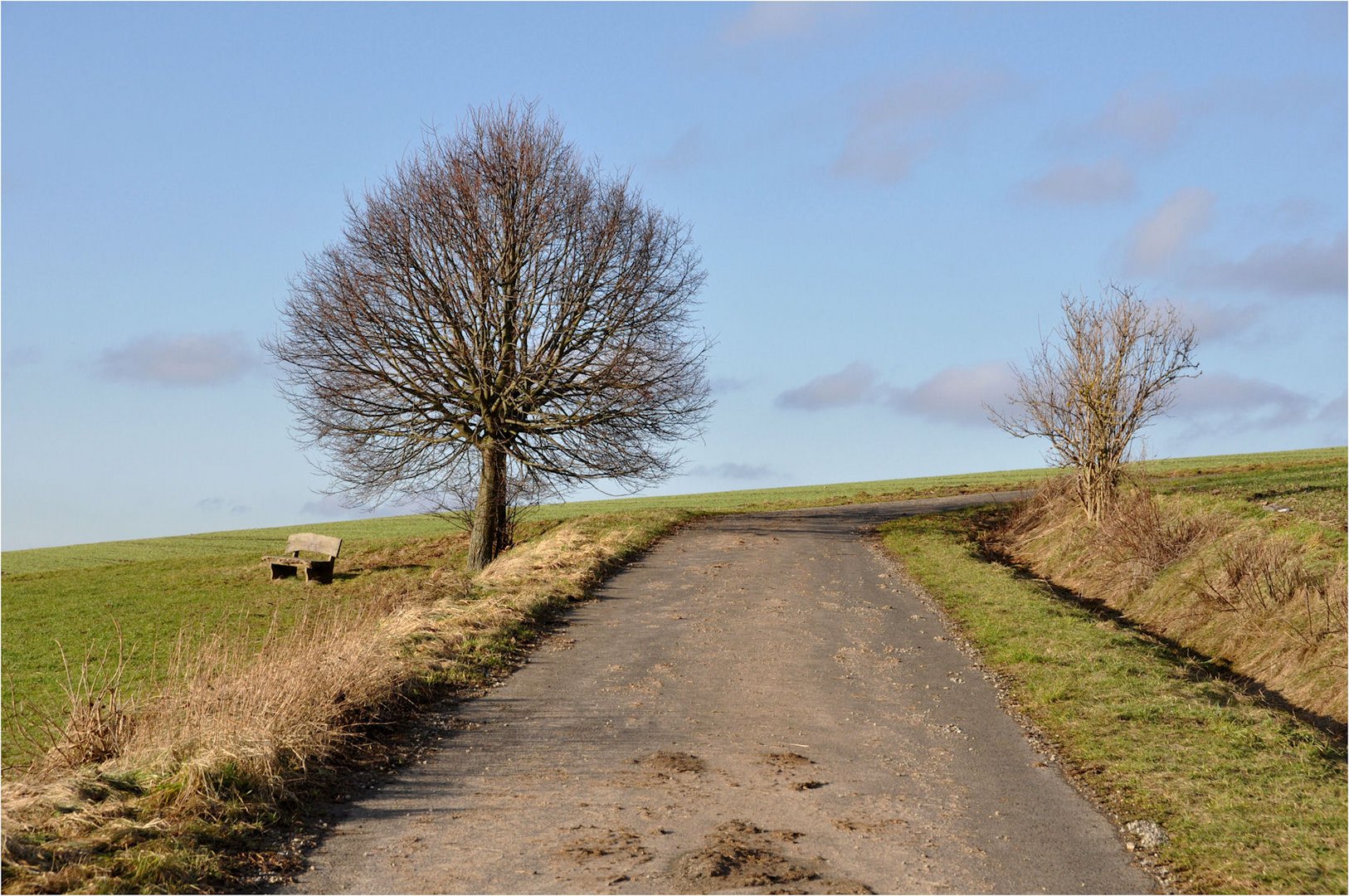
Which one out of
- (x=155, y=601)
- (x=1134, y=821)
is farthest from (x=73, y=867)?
(x=155, y=601)

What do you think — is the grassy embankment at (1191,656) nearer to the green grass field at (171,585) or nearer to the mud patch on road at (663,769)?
the mud patch on road at (663,769)

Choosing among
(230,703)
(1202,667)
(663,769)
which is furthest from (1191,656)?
(230,703)

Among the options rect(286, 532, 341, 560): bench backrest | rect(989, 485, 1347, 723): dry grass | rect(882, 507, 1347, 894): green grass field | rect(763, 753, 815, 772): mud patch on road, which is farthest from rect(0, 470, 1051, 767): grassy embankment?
rect(989, 485, 1347, 723): dry grass

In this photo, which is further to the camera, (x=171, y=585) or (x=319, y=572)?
(x=171, y=585)

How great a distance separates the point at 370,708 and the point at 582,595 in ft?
25.7

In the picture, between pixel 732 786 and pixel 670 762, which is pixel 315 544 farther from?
pixel 732 786

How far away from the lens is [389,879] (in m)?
6.36

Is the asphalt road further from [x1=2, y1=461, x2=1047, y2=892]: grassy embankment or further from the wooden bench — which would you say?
the wooden bench

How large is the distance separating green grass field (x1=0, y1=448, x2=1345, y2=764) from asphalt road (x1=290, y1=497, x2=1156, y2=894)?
12.8ft

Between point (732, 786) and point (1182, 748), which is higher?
point (732, 786)

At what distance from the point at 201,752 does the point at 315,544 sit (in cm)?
2569

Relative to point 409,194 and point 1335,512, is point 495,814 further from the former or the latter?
point 409,194

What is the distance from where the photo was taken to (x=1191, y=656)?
590 inches

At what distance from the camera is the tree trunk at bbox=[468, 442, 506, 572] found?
2588cm
